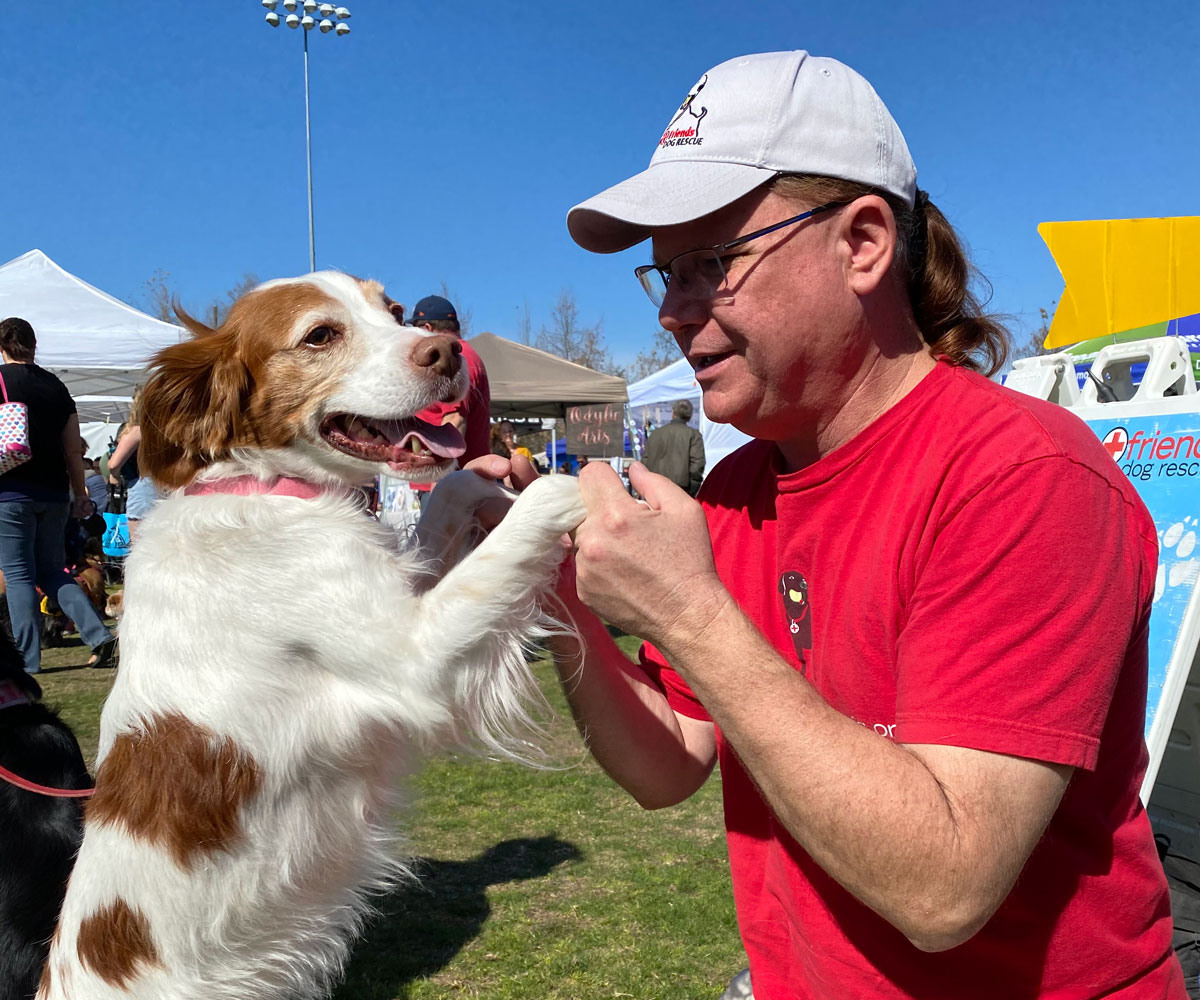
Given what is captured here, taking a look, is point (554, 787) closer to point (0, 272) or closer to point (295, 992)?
point (295, 992)

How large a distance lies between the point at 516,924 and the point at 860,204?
3.46 meters

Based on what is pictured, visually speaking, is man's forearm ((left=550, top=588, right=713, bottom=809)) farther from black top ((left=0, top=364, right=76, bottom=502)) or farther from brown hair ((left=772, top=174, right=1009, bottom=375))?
black top ((left=0, top=364, right=76, bottom=502))

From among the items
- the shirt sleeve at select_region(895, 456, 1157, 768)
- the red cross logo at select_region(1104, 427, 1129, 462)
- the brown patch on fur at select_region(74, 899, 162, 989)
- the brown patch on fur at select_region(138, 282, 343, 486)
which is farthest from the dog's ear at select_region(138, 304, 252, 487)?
the red cross logo at select_region(1104, 427, 1129, 462)

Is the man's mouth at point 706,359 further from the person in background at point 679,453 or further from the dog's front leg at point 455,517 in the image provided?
the person in background at point 679,453

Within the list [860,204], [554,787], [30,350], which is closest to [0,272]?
Result: [30,350]

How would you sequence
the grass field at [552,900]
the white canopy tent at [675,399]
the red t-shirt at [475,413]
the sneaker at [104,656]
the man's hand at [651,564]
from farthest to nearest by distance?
the white canopy tent at [675,399] < the sneaker at [104,656] < the grass field at [552,900] < the red t-shirt at [475,413] < the man's hand at [651,564]

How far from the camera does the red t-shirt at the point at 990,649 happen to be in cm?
125

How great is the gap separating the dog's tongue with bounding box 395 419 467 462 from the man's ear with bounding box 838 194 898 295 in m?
1.11

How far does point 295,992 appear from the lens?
2256mm

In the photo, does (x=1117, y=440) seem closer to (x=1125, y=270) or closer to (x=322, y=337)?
(x=1125, y=270)

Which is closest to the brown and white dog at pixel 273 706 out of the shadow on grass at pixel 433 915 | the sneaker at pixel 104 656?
the shadow on grass at pixel 433 915

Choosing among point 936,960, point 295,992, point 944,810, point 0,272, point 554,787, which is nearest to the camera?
point 944,810

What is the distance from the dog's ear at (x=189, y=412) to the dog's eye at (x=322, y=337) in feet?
0.60

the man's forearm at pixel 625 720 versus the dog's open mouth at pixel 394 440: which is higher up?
the dog's open mouth at pixel 394 440
